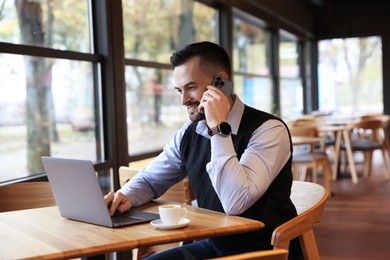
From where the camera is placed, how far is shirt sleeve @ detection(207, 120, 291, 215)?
1.72 m

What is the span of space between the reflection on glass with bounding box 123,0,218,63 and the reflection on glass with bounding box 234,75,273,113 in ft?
3.26

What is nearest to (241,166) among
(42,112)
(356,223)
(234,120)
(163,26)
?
(234,120)

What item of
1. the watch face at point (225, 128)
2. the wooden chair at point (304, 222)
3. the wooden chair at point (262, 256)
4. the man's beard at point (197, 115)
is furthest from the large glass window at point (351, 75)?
the wooden chair at point (262, 256)

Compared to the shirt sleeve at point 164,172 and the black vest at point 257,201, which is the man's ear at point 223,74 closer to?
the black vest at point 257,201

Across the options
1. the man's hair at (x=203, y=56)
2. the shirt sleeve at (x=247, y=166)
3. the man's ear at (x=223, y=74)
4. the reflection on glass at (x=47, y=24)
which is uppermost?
the reflection on glass at (x=47, y=24)

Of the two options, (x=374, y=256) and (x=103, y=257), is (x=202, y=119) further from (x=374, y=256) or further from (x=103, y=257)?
(x=374, y=256)

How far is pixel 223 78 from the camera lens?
1.99 meters

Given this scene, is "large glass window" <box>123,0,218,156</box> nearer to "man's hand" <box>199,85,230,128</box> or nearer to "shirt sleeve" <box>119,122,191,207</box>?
"shirt sleeve" <box>119,122,191,207</box>

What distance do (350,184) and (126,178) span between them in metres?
4.80

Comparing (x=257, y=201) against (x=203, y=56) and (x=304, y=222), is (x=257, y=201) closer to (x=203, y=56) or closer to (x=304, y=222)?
(x=304, y=222)

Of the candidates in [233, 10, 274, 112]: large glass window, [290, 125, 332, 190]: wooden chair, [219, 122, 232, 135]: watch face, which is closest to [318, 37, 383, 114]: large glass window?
[233, 10, 274, 112]: large glass window

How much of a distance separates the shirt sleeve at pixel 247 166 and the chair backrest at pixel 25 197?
95cm

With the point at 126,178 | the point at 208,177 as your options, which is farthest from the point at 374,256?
the point at 208,177

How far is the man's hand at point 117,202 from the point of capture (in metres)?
1.85
